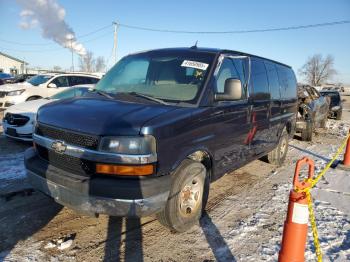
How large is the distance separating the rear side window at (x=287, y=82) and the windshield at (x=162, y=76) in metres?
2.69

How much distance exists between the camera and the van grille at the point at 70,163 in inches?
123

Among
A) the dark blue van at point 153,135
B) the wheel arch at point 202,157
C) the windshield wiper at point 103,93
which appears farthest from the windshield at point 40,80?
the wheel arch at point 202,157

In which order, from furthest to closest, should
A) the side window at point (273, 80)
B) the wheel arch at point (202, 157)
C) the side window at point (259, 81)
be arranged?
the side window at point (273, 80), the side window at point (259, 81), the wheel arch at point (202, 157)

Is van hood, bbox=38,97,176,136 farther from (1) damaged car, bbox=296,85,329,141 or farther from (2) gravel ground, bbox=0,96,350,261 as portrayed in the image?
(1) damaged car, bbox=296,85,329,141

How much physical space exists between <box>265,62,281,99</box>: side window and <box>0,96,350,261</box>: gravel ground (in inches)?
71.7

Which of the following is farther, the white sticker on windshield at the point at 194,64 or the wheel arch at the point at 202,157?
the white sticker on windshield at the point at 194,64

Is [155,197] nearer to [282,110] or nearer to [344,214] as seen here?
[344,214]

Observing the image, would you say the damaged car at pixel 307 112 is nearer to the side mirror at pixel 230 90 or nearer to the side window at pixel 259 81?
the side window at pixel 259 81

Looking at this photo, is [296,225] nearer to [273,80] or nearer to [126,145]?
[126,145]

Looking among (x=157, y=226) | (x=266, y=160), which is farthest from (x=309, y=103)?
(x=157, y=226)

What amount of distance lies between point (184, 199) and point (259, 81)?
8.28 ft

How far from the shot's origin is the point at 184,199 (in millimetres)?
3654

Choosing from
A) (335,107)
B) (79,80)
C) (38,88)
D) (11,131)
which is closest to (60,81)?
(79,80)

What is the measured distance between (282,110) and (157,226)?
366 centimetres
